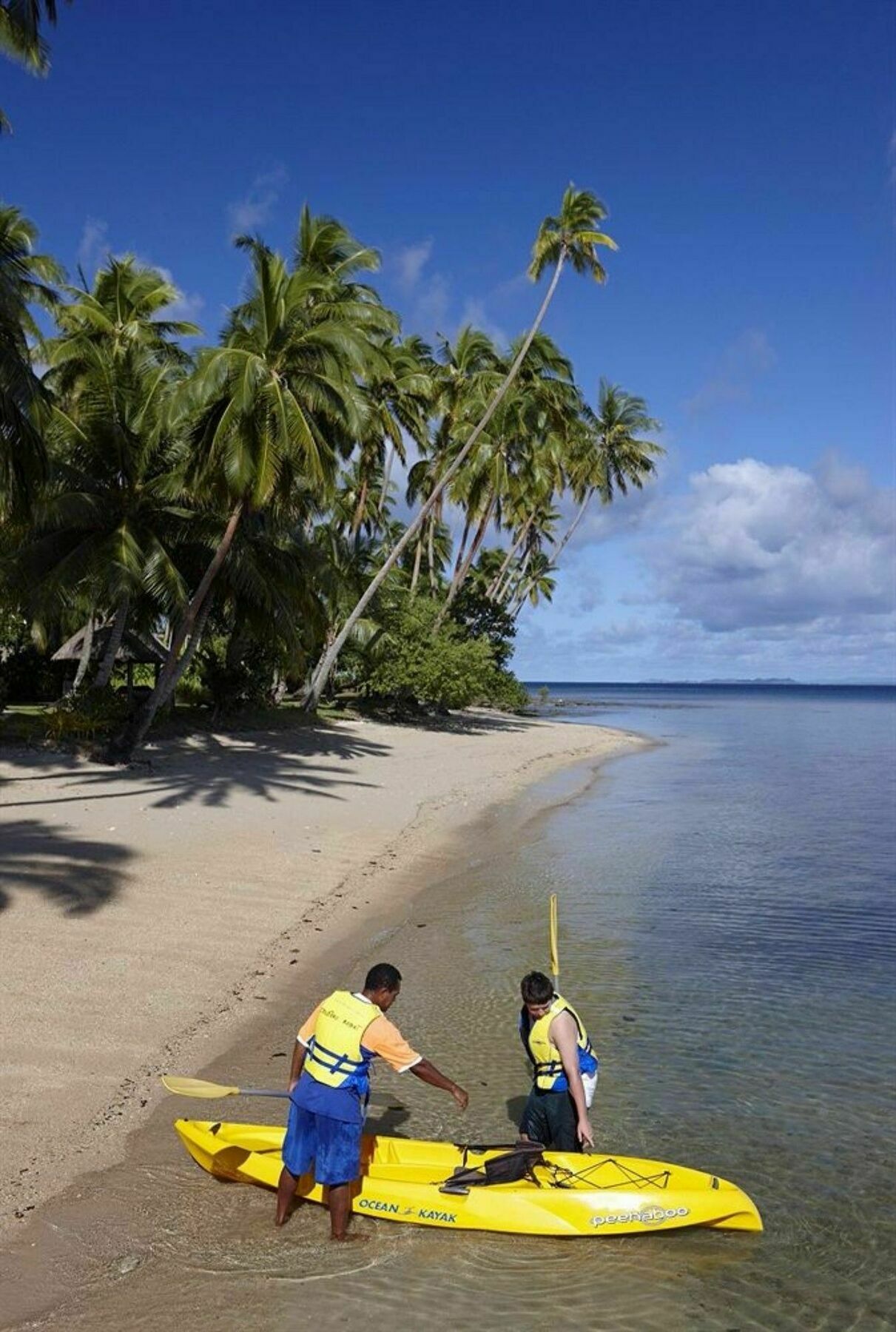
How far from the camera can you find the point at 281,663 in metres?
30.2

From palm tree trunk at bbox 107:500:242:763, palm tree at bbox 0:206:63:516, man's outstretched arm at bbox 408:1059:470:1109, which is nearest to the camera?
man's outstretched arm at bbox 408:1059:470:1109

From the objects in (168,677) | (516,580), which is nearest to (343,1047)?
(168,677)

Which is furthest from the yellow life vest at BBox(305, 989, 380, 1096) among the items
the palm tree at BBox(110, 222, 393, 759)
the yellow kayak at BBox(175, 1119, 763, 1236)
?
the palm tree at BBox(110, 222, 393, 759)

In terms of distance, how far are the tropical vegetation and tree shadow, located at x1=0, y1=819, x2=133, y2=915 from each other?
18.9 feet

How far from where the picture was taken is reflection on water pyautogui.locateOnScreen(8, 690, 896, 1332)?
4.75 metres

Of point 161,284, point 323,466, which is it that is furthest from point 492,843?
point 161,284

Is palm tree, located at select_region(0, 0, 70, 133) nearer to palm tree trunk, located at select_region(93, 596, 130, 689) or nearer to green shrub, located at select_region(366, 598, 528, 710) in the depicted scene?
palm tree trunk, located at select_region(93, 596, 130, 689)

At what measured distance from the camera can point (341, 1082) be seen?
5039mm

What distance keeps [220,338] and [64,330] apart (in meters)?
9.88

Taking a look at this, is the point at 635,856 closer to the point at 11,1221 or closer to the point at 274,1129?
the point at 274,1129

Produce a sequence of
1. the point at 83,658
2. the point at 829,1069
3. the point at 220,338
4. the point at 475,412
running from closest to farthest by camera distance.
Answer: the point at 829,1069
the point at 220,338
the point at 83,658
the point at 475,412

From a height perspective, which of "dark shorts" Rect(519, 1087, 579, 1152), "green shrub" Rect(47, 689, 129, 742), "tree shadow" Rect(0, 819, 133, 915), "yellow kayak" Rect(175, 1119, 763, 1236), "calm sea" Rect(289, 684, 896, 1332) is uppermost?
"green shrub" Rect(47, 689, 129, 742)

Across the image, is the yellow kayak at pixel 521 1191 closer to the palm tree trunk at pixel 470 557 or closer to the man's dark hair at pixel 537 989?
the man's dark hair at pixel 537 989

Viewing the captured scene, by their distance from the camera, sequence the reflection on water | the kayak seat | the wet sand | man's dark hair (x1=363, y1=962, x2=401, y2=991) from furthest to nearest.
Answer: the wet sand → the kayak seat → man's dark hair (x1=363, y1=962, x2=401, y2=991) → the reflection on water
